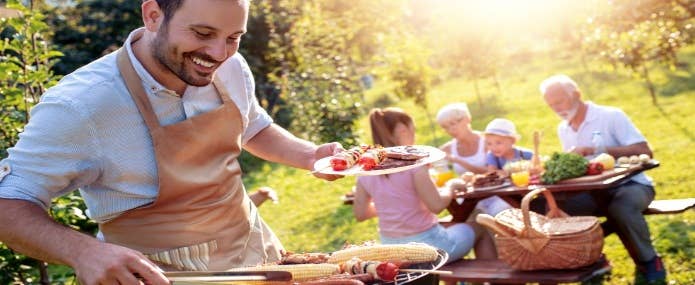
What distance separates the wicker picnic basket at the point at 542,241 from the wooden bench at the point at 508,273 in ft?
0.16

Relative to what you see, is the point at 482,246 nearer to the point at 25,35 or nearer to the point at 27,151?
the point at 25,35

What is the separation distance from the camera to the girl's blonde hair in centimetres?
610

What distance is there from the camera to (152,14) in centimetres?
254

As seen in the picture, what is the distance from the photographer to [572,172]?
612 centimetres

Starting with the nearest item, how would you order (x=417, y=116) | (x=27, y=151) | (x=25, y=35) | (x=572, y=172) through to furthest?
(x=27, y=151), (x=25, y=35), (x=572, y=172), (x=417, y=116)

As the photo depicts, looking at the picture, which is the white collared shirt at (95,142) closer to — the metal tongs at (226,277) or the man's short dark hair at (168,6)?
the man's short dark hair at (168,6)

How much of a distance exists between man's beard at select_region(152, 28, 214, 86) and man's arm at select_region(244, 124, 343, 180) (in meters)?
0.67

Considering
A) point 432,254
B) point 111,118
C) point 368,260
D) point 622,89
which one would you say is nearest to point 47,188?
point 111,118

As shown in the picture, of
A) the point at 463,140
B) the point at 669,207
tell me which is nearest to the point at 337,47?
the point at 463,140

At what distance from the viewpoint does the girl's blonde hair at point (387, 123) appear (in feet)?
20.0

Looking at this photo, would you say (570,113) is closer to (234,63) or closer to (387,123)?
(387,123)

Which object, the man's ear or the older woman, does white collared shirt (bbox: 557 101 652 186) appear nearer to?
the older woman

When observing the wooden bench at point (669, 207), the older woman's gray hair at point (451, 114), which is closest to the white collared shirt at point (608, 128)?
the wooden bench at point (669, 207)

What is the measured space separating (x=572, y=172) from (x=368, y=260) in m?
3.78
